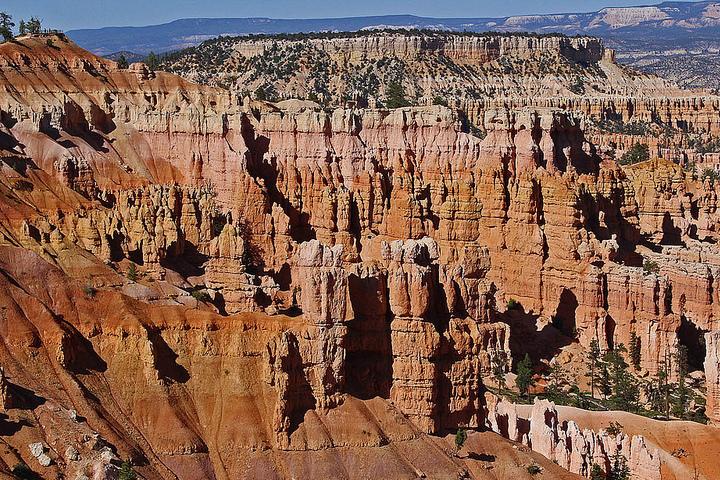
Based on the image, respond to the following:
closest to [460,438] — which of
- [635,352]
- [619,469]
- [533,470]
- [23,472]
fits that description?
[533,470]

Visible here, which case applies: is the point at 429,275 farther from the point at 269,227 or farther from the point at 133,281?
the point at 269,227

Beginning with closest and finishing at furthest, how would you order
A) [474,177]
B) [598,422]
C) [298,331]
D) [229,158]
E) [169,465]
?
Result: [169,465]
[298,331]
[598,422]
[474,177]
[229,158]

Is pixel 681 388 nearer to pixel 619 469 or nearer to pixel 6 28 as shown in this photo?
pixel 619 469

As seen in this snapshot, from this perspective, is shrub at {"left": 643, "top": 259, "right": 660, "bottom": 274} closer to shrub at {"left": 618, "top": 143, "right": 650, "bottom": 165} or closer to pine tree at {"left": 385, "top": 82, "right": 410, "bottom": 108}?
pine tree at {"left": 385, "top": 82, "right": 410, "bottom": 108}

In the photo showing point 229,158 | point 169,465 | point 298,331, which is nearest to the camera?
point 169,465

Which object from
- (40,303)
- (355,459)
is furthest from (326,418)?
(40,303)

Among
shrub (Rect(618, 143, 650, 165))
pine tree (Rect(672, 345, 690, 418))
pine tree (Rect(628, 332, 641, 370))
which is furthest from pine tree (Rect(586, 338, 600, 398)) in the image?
shrub (Rect(618, 143, 650, 165))

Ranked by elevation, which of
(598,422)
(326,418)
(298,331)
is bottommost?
(598,422)
